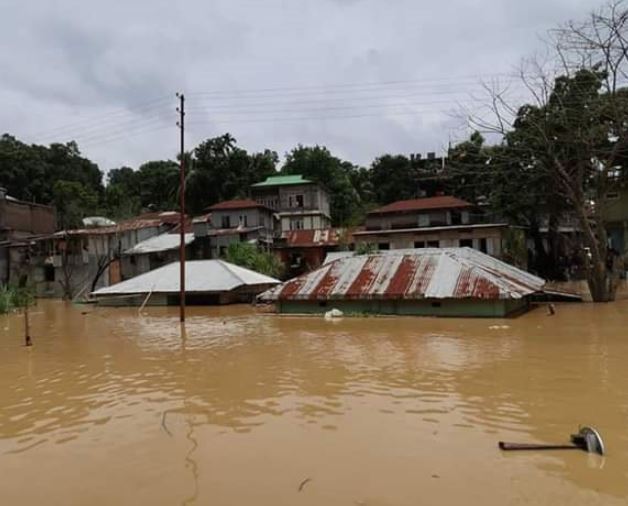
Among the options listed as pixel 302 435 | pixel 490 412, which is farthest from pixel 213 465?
pixel 490 412

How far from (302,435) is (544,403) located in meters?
3.96

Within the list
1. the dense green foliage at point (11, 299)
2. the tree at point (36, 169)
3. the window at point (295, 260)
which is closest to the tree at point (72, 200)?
the tree at point (36, 169)

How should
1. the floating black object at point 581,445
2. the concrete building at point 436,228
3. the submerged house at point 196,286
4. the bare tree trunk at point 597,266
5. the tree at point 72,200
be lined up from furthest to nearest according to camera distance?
the tree at point 72,200
the concrete building at point 436,228
the submerged house at point 196,286
the bare tree trunk at point 597,266
the floating black object at point 581,445

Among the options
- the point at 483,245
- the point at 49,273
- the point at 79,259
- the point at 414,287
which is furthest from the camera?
the point at 49,273

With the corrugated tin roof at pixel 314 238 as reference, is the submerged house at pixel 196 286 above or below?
below

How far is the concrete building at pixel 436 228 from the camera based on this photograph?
42344 mm

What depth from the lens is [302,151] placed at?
66875 millimetres

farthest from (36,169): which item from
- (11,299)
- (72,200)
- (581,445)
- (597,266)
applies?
(581,445)

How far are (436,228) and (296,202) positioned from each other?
16246mm

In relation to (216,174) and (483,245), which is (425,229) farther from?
(216,174)

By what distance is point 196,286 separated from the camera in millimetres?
33688

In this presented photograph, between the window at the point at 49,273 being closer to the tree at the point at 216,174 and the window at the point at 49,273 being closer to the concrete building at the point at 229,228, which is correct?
the concrete building at the point at 229,228

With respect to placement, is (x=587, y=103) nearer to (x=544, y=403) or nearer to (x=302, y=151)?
(x=544, y=403)

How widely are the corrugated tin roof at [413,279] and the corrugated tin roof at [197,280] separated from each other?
22.9 feet
